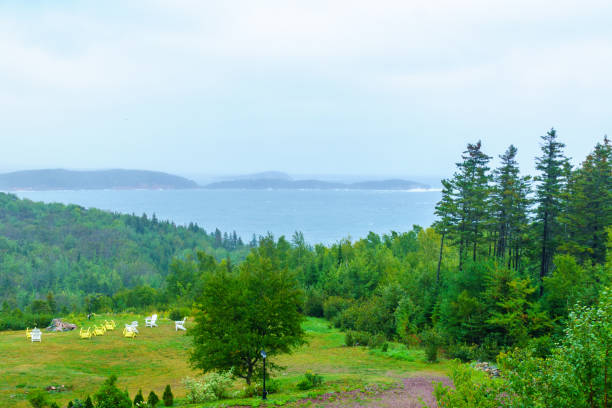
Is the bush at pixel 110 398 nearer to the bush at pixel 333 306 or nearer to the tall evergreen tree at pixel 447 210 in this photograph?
the tall evergreen tree at pixel 447 210

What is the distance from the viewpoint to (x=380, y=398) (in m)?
14.6

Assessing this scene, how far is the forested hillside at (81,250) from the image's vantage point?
10409 cm

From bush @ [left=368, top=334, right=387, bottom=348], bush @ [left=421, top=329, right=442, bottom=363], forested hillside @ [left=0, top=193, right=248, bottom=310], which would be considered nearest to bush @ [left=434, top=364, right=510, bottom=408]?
bush @ [left=421, top=329, right=442, bottom=363]

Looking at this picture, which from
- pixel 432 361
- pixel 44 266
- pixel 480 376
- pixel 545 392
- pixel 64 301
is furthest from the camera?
pixel 44 266

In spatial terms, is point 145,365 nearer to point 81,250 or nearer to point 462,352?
point 462,352

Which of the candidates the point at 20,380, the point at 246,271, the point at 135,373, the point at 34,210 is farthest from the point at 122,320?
the point at 34,210

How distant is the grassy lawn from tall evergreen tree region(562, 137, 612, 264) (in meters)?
11.8

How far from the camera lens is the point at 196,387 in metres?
15.0

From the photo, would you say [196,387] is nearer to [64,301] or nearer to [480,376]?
[480,376]

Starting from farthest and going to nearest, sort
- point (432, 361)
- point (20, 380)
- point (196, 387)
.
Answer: point (432, 361), point (20, 380), point (196, 387)

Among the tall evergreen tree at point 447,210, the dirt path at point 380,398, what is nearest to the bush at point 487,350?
the dirt path at point 380,398

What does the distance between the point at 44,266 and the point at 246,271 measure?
4744 inches

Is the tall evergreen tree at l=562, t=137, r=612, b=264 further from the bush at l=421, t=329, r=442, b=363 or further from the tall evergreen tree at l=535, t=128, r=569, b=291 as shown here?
the bush at l=421, t=329, r=442, b=363

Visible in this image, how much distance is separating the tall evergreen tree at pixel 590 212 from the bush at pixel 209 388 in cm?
2067
